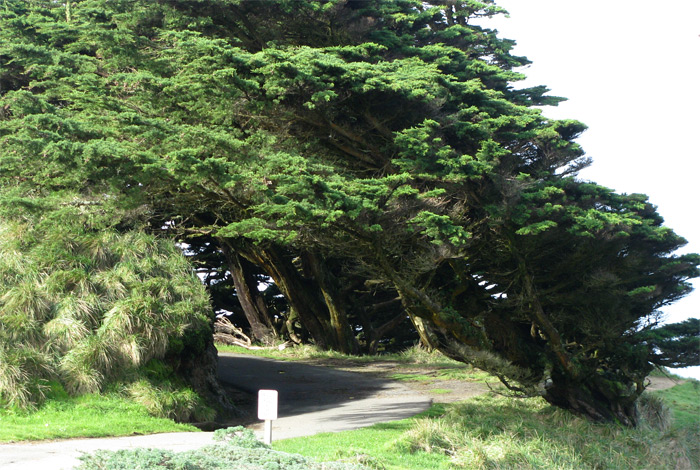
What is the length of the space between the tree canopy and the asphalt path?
2.08m

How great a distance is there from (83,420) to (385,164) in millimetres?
6512

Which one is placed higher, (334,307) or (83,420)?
(334,307)

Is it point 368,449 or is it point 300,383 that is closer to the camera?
point 368,449

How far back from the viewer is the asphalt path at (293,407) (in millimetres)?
7520

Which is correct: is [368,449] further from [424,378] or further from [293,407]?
[424,378]

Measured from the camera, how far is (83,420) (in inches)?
388

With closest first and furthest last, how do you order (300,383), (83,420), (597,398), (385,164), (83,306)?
(83,420) → (83,306) → (385,164) → (597,398) → (300,383)

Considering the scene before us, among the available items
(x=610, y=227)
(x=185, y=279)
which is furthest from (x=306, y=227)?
(x=610, y=227)

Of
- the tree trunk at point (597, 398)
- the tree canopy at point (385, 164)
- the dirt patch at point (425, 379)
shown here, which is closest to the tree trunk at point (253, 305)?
the dirt patch at point (425, 379)

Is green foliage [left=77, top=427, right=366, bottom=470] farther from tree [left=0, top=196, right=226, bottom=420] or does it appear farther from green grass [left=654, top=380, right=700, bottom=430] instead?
green grass [left=654, top=380, right=700, bottom=430]

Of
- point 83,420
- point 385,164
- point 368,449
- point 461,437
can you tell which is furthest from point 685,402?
point 83,420

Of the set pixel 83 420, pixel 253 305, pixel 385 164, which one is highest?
pixel 385 164

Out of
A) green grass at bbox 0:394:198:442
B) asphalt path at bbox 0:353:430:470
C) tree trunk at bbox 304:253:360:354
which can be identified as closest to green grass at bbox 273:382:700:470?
asphalt path at bbox 0:353:430:470

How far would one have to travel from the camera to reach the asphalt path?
7520 mm
